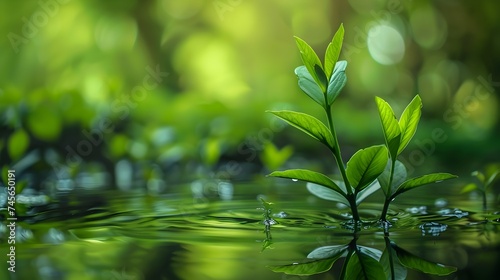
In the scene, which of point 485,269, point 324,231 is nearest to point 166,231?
point 324,231

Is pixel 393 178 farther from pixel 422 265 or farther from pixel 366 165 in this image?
pixel 422 265

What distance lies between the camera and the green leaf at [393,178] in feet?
2.11

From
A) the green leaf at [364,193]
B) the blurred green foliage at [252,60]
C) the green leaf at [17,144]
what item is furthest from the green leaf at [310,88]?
the blurred green foliage at [252,60]

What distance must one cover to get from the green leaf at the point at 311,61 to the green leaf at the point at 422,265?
178 millimetres

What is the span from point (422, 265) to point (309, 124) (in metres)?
0.18

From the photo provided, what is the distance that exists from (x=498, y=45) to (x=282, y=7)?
27.8 inches

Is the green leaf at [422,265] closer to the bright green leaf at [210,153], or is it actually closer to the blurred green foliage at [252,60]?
the bright green leaf at [210,153]

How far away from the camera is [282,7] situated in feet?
7.25

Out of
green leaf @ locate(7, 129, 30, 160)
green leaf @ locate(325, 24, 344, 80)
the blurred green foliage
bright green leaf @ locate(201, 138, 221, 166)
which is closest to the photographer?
green leaf @ locate(325, 24, 344, 80)

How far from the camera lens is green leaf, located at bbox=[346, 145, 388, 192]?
1.92 feet

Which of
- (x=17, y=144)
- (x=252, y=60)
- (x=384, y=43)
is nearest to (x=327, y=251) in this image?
(x=17, y=144)

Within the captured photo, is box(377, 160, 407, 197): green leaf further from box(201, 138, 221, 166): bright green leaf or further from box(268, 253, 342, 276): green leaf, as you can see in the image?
box(201, 138, 221, 166): bright green leaf

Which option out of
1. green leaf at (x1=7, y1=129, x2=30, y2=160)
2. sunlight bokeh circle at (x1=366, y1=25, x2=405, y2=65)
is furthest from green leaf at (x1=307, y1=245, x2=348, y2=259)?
sunlight bokeh circle at (x1=366, y1=25, x2=405, y2=65)

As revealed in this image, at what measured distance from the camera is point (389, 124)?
0.60 m
